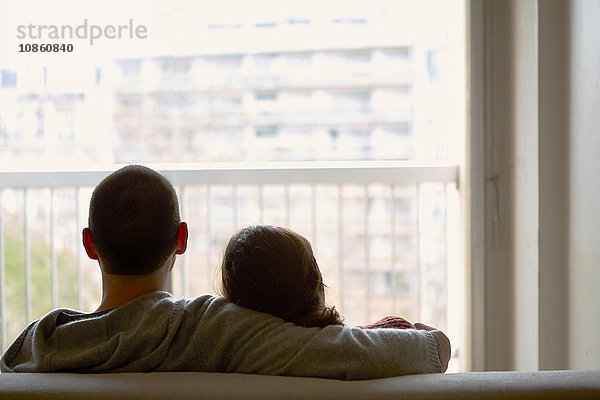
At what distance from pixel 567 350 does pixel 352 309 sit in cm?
133

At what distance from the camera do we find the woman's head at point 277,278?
5.40ft

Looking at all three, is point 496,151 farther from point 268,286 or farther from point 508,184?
point 268,286

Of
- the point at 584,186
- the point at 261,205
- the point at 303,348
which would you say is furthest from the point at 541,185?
the point at 303,348

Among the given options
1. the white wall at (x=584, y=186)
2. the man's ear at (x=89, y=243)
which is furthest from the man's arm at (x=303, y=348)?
the white wall at (x=584, y=186)

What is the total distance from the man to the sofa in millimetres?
71

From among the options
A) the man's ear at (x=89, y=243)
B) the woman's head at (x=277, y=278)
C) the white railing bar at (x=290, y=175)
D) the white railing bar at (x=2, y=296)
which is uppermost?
the white railing bar at (x=290, y=175)

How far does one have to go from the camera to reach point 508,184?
3.33 metres

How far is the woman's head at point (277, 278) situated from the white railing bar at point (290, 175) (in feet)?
6.27

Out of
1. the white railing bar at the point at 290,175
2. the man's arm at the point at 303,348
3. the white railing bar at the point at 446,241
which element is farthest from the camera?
the white railing bar at the point at 446,241

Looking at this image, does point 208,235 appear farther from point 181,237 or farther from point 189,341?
point 189,341

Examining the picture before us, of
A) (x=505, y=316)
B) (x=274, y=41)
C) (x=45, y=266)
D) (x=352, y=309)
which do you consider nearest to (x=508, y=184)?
(x=505, y=316)

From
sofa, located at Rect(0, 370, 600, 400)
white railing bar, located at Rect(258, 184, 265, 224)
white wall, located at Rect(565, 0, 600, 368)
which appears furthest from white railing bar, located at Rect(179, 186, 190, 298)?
sofa, located at Rect(0, 370, 600, 400)

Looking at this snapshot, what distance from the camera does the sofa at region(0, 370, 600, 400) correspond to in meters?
1.38

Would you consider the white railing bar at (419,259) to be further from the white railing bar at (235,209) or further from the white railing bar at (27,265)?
the white railing bar at (27,265)
